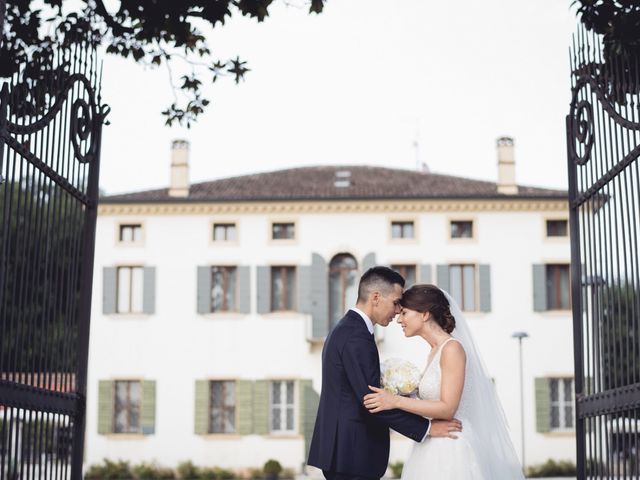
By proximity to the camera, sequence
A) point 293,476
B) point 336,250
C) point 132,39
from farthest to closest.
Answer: point 336,250 → point 293,476 → point 132,39

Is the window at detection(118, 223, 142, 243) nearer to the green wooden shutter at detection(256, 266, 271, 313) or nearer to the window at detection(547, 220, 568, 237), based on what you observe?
the green wooden shutter at detection(256, 266, 271, 313)

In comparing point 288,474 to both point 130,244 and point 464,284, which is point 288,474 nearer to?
point 464,284

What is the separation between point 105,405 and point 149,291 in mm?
3681

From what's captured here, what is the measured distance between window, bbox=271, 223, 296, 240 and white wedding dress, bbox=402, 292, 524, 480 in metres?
23.0

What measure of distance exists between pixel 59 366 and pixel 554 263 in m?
24.3

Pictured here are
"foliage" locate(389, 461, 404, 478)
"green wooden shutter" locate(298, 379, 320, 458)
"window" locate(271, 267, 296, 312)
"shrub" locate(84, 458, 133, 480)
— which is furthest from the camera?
"window" locate(271, 267, 296, 312)

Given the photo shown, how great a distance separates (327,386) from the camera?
584 cm

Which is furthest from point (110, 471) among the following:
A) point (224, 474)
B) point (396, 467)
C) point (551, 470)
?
point (551, 470)

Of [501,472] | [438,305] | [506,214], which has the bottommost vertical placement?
[501,472]

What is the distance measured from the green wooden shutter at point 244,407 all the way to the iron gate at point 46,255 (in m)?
21.7

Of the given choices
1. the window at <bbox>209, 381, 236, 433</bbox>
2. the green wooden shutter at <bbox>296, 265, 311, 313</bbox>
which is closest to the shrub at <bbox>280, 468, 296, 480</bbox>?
the window at <bbox>209, 381, 236, 433</bbox>

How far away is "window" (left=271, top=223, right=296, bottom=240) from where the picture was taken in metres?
29.3

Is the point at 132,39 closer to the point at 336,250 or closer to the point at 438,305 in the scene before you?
the point at 438,305

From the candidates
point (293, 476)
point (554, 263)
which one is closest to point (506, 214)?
point (554, 263)
